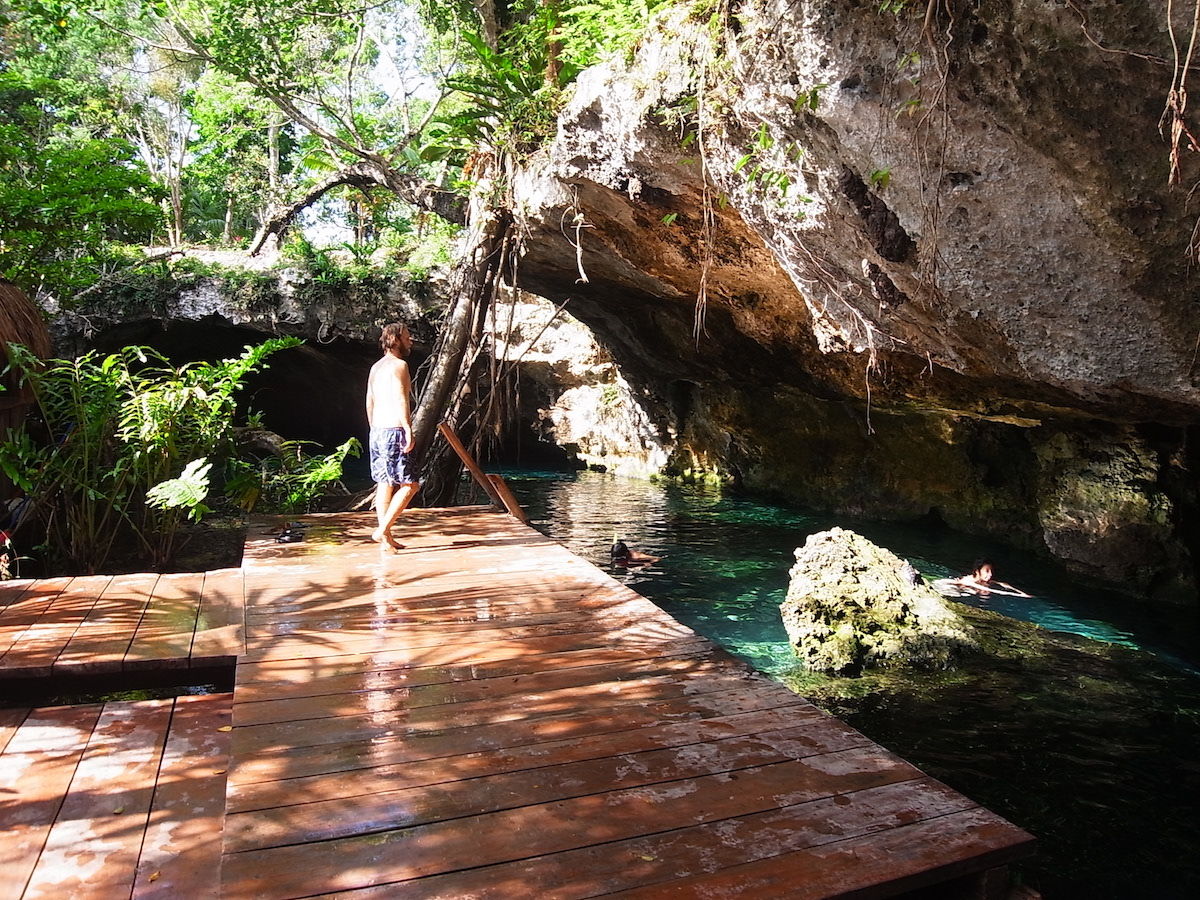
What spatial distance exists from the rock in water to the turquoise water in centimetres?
37

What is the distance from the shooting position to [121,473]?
22.1 feet

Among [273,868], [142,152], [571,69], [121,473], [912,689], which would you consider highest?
[142,152]

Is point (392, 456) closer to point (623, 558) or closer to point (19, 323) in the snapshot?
point (19, 323)

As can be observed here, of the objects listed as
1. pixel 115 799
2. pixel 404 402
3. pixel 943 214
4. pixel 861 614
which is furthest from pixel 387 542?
pixel 943 214

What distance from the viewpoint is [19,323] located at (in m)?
7.21

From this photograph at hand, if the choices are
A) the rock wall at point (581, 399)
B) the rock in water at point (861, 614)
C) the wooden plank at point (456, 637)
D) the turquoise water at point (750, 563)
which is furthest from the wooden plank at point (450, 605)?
the rock wall at point (581, 399)

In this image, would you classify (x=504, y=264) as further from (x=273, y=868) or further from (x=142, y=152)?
(x=142, y=152)

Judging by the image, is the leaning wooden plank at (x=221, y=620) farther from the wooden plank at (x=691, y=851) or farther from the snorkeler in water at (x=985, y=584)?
the snorkeler in water at (x=985, y=584)

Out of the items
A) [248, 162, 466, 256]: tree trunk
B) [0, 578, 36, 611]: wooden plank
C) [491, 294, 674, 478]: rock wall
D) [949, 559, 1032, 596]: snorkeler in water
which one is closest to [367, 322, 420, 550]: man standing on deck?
[0, 578, 36, 611]: wooden plank

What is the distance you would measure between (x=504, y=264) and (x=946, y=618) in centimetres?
610

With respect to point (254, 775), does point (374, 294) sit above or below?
above

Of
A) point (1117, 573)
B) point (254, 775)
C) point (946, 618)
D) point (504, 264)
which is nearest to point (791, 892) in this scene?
point (254, 775)

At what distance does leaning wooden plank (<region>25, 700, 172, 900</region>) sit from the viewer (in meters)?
A: 2.51

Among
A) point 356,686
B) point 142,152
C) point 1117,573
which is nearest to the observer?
point 356,686
